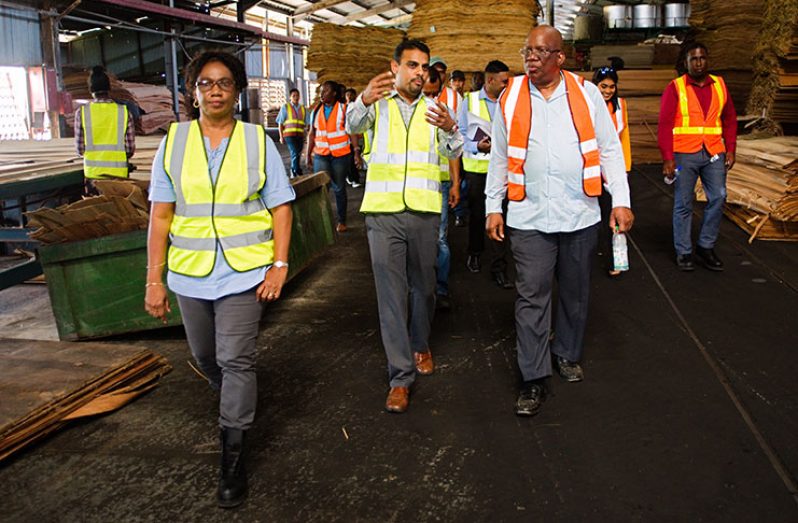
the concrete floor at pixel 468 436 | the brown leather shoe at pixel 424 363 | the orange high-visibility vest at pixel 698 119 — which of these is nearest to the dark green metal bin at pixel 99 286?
the concrete floor at pixel 468 436

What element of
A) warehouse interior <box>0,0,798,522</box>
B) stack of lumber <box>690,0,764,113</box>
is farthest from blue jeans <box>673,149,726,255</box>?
stack of lumber <box>690,0,764,113</box>

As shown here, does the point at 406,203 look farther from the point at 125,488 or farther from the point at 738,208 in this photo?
the point at 738,208

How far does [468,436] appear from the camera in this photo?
318cm

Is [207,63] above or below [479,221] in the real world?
above

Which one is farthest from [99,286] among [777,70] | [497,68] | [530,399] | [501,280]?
[777,70]

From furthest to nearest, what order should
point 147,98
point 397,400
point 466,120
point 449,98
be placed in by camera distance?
point 147,98 → point 449,98 → point 466,120 → point 397,400

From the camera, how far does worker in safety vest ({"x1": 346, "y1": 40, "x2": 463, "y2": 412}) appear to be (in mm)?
3449

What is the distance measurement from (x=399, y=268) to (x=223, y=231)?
1.06m

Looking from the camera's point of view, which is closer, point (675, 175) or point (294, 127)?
point (675, 175)

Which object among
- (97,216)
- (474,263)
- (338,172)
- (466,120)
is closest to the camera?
(97,216)

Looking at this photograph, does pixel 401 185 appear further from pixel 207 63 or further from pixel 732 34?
A: pixel 732 34

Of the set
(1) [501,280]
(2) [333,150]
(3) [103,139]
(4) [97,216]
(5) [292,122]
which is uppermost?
(5) [292,122]

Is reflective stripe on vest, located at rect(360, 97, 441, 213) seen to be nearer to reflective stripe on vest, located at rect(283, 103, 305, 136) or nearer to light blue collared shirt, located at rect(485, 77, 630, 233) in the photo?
light blue collared shirt, located at rect(485, 77, 630, 233)

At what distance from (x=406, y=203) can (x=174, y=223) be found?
1.15 m
